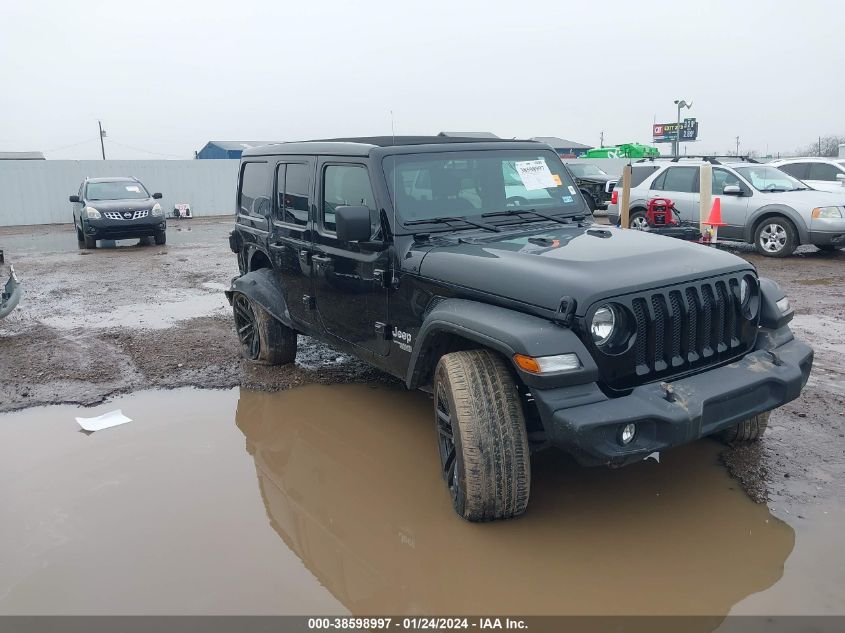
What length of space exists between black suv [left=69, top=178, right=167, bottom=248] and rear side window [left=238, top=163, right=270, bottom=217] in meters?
10.5

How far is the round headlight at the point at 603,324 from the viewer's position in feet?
10.9

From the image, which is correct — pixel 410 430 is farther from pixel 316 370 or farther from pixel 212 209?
pixel 212 209

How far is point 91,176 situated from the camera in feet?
78.3

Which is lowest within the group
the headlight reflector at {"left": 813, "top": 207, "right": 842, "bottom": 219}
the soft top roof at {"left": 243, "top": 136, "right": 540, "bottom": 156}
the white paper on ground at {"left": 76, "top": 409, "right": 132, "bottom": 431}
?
Result: the white paper on ground at {"left": 76, "top": 409, "right": 132, "bottom": 431}

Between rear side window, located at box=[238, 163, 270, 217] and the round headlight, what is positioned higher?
rear side window, located at box=[238, 163, 270, 217]

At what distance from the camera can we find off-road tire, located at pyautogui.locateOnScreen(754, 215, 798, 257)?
1152 centimetres

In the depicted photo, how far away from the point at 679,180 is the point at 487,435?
10735 mm

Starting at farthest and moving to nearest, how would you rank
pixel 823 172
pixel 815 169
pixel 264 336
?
1. pixel 815 169
2. pixel 823 172
3. pixel 264 336

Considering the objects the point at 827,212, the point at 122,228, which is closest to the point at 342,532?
the point at 827,212

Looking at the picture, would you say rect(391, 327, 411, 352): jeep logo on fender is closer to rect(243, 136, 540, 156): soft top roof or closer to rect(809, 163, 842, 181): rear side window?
rect(243, 136, 540, 156): soft top roof

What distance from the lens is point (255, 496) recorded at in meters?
4.13

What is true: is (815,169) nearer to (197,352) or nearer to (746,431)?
(746,431)

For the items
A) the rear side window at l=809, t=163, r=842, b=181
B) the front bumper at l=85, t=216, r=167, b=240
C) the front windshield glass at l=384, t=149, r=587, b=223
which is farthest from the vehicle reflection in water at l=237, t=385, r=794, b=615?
the rear side window at l=809, t=163, r=842, b=181

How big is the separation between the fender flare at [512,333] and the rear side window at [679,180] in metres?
10.0
